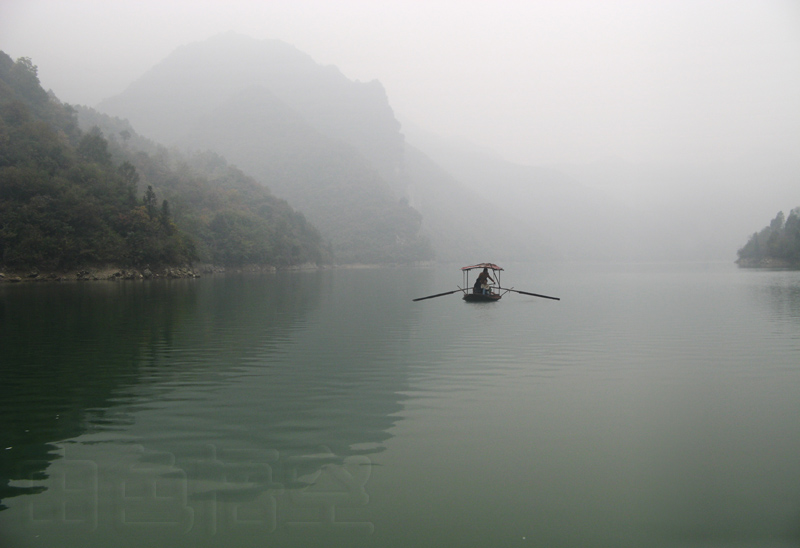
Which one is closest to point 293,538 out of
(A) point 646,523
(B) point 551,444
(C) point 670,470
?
(A) point 646,523

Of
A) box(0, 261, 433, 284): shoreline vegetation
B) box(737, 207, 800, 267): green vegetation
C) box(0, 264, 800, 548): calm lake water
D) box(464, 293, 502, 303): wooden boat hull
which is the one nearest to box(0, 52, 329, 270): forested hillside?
box(0, 261, 433, 284): shoreline vegetation

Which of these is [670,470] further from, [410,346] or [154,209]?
[154,209]

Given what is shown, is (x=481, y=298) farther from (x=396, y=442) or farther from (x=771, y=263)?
(x=771, y=263)

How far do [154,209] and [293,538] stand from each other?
7057 centimetres

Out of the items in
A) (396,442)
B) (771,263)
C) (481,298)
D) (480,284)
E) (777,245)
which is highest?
(777,245)

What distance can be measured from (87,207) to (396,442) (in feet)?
202

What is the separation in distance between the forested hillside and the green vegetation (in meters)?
103

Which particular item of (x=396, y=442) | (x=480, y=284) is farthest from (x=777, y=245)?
(x=396, y=442)

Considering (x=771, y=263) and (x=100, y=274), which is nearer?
(x=100, y=274)

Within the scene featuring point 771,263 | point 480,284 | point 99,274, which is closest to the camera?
point 480,284

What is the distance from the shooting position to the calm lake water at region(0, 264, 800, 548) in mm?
5766

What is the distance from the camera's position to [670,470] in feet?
24.0

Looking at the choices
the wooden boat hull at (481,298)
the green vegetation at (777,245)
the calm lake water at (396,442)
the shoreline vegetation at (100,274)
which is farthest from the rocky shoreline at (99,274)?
the green vegetation at (777,245)

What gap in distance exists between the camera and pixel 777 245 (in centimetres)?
11019
